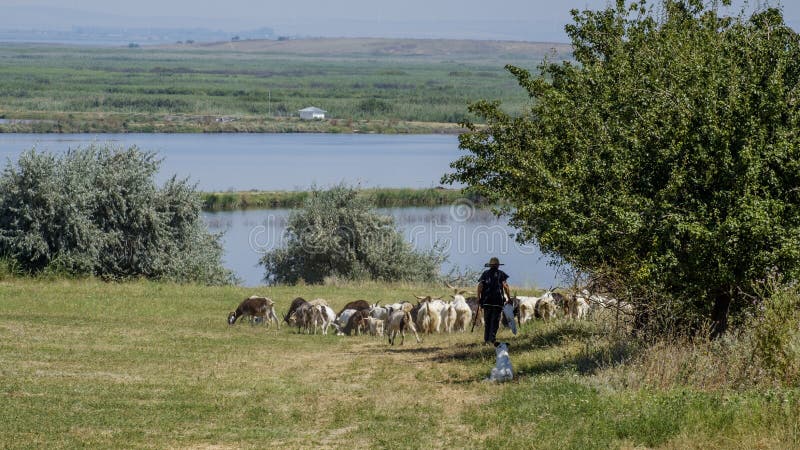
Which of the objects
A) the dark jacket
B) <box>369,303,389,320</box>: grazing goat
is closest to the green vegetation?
<box>369,303,389,320</box>: grazing goat

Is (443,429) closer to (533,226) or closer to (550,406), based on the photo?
(550,406)

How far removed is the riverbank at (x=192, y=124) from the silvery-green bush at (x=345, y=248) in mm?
86603

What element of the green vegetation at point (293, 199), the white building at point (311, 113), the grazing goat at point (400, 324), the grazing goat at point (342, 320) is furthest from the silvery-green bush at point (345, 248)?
the white building at point (311, 113)

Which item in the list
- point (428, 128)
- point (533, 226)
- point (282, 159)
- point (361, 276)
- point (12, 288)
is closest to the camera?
point (533, 226)

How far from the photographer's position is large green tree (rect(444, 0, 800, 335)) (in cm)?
1616

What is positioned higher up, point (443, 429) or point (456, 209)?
point (443, 429)

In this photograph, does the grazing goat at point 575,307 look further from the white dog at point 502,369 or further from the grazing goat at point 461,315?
the white dog at point 502,369

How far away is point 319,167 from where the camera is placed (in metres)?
99.8

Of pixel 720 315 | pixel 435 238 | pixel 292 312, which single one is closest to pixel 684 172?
pixel 720 315

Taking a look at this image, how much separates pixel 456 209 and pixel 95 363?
5931 cm

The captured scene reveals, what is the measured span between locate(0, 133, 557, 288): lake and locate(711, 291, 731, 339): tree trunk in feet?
35.7

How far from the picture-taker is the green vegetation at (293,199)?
75.6 meters

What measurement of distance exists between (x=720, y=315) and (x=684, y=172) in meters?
2.36

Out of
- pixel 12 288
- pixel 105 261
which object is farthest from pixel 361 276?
pixel 12 288
